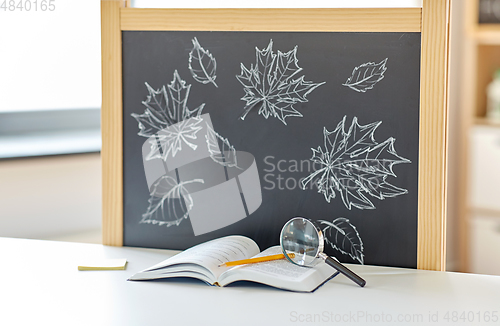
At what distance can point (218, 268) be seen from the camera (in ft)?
2.98

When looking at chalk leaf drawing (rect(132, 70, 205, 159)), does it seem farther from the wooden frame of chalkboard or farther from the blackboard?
the wooden frame of chalkboard

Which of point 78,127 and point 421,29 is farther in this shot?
point 78,127

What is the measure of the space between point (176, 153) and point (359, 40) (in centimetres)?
45

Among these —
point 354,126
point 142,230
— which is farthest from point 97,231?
point 354,126

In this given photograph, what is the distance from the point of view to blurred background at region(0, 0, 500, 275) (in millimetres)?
1848

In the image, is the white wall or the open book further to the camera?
the white wall

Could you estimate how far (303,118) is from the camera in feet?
3.37

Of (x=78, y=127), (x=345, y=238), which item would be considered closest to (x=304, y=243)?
(x=345, y=238)

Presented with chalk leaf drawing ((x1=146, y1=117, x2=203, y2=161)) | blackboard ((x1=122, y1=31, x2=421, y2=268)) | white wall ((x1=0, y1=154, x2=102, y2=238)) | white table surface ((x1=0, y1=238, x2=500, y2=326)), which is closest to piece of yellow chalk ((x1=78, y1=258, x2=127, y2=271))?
white table surface ((x1=0, y1=238, x2=500, y2=326))

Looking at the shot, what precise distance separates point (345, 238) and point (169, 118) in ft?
1.48

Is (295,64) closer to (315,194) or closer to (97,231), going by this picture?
(315,194)

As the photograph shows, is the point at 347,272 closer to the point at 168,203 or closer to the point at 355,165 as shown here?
the point at 355,165

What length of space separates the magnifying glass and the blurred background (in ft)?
4.07

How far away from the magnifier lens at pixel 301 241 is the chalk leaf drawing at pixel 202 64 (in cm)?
35
